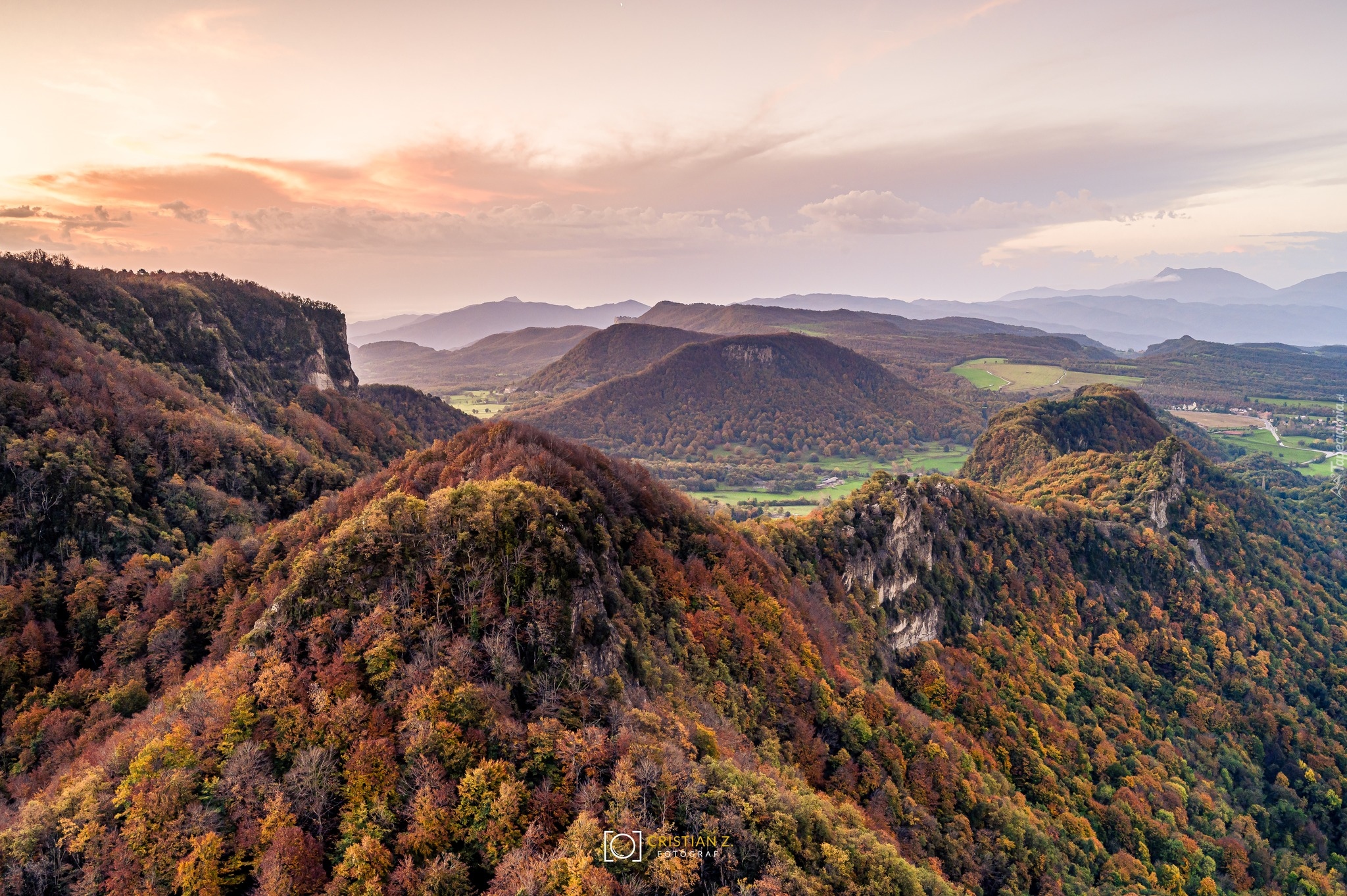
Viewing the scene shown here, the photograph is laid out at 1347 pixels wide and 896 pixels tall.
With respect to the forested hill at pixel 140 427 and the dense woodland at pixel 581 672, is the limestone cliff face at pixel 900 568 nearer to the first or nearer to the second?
the dense woodland at pixel 581 672

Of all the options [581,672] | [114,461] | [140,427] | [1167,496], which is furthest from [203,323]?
[1167,496]

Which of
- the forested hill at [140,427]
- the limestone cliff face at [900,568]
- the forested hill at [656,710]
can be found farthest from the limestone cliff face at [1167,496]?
the forested hill at [140,427]

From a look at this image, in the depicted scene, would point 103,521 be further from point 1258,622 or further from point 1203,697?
point 1258,622

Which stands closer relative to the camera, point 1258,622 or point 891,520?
point 891,520

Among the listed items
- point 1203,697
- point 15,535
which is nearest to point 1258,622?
point 1203,697

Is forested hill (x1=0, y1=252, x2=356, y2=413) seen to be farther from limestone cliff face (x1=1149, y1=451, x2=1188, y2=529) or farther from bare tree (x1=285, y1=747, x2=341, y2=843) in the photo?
limestone cliff face (x1=1149, y1=451, x2=1188, y2=529)

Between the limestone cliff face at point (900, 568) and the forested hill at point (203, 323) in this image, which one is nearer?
the limestone cliff face at point (900, 568)
